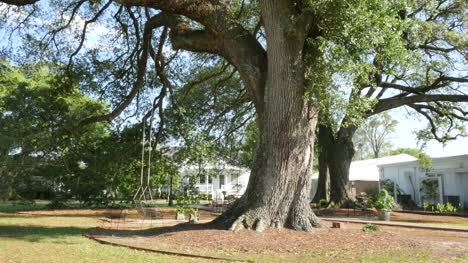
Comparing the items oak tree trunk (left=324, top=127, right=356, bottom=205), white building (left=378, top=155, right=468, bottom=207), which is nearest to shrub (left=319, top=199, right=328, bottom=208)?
oak tree trunk (left=324, top=127, right=356, bottom=205)

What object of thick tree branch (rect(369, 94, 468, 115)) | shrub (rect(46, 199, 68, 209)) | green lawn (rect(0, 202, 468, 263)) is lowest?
green lawn (rect(0, 202, 468, 263))

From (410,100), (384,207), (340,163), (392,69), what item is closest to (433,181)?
(340,163)

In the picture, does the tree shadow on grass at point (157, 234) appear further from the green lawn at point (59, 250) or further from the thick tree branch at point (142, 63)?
the thick tree branch at point (142, 63)

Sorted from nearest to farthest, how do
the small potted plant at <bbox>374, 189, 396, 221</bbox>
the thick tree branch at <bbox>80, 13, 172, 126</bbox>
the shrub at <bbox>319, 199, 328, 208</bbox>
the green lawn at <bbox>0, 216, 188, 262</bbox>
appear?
1. the green lawn at <bbox>0, 216, 188, 262</bbox>
2. the thick tree branch at <bbox>80, 13, 172, 126</bbox>
3. the small potted plant at <bbox>374, 189, 396, 221</bbox>
4. the shrub at <bbox>319, 199, 328, 208</bbox>

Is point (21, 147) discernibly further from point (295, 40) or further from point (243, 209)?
point (295, 40)

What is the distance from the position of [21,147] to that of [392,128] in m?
61.2

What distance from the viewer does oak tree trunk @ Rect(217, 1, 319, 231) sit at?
40.8 ft

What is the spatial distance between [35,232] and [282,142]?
7380 millimetres

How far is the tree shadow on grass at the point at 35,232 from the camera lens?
1215 centimetres

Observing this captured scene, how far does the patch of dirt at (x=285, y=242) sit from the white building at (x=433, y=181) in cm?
1637

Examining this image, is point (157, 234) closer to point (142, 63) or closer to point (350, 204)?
point (142, 63)

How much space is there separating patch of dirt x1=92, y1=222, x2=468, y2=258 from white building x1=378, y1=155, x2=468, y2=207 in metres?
16.4

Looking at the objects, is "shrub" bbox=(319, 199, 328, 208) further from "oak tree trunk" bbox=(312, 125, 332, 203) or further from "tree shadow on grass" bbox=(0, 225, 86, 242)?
"tree shadow on grass" bbox=(0, 225, 86, 242)

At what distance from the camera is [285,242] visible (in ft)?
35.6
